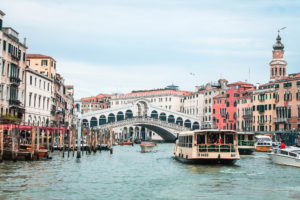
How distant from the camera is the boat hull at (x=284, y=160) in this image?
26442mm

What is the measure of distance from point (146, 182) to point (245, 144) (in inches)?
811

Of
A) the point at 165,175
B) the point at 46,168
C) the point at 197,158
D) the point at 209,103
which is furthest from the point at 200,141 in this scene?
the point at 209,103

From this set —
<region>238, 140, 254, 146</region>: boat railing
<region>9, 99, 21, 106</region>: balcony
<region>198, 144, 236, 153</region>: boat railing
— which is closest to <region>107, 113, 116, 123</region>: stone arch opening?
<region>238, 140, 254, 146</region>: boat railing

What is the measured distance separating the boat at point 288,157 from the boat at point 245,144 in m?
10.2

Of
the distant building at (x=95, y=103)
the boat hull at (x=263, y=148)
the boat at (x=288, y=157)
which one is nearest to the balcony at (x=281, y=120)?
the boat hull at (x=263, y=148)

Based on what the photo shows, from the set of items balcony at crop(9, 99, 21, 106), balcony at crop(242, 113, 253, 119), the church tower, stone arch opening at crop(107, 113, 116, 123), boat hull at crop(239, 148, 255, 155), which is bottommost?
boat hull at crop(239, 148, 255, 155)

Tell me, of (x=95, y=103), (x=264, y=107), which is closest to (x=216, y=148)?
(x=264, y=107)

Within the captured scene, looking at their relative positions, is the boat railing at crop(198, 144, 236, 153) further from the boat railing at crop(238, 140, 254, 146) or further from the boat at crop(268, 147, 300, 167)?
the boat railing at crop(238, 140, 254, 146)

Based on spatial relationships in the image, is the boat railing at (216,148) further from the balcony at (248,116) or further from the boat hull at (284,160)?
the balcony at (248,116)

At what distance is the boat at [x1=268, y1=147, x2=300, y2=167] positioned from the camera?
87.0ft

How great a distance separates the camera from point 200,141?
85.1 ft

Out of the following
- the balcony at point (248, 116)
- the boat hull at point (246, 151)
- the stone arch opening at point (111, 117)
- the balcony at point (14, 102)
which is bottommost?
the boat hull at point (246, 151)

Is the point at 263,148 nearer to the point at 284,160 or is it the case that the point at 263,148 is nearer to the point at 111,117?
the point at 284,160

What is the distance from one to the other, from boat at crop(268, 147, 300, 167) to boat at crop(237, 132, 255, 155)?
10172mm
